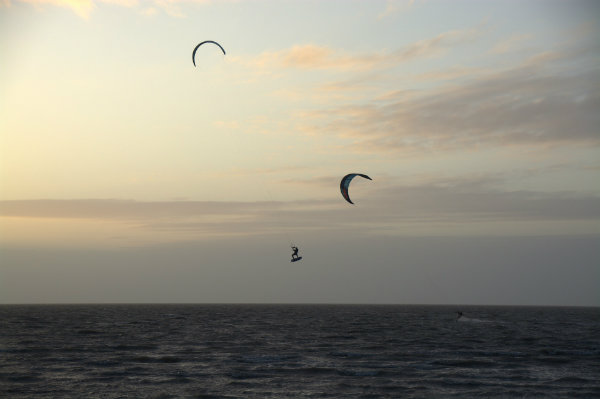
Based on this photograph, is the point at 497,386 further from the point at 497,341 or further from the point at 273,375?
the point at 497,341

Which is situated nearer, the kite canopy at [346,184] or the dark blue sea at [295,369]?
the dark blue sea at [295,369]

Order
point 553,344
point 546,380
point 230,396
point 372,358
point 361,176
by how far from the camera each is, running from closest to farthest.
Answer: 1. point 230,396
2. point 546,380
3. point 361,176
4. point 372,358
5. point 553,344

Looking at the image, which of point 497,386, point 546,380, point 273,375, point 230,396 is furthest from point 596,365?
point 230,396

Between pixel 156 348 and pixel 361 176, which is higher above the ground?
pixel 361 176

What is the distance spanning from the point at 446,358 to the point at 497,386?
495 inches

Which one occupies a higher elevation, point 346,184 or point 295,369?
point 346,184

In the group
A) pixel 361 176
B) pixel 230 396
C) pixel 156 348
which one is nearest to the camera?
pixel 230 396

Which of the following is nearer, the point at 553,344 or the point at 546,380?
the point at 546,380

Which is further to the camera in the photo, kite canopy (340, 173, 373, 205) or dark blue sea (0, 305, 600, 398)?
kite canopy (340, 173, 373, 205)

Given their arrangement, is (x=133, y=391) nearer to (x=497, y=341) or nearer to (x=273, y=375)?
(x=273, y=375)

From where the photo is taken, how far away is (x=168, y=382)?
34.5 meters

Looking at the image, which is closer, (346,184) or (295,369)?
(295,369)

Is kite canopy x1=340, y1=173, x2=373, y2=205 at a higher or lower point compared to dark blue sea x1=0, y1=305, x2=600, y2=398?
higher

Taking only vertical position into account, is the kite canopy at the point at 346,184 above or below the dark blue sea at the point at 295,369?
above
